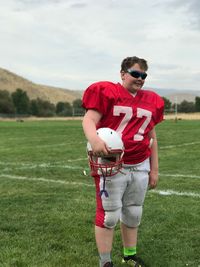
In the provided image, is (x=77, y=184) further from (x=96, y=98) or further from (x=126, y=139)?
(x=96, y=98)

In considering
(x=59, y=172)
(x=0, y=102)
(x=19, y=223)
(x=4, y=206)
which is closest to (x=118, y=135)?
(x=19, y=223)

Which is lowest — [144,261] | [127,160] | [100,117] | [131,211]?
[144,261]

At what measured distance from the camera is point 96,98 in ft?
12.4

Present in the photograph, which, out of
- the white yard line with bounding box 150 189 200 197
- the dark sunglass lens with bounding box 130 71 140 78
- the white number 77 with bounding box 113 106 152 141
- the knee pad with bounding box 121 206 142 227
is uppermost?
the dark sunglass lens with bounding box 130 71 140 78

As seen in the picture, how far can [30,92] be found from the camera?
141 m

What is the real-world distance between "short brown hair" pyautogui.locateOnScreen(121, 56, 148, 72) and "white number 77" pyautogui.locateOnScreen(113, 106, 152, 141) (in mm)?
334

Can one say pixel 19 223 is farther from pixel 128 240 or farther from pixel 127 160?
pixel 127 160

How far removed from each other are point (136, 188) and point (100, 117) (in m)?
0.67

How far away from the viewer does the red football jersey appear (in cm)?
380

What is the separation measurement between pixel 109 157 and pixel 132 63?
0.82 metres

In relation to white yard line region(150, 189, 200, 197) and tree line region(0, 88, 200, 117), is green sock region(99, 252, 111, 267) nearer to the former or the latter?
white yard line region(150, 189, 200, 197)

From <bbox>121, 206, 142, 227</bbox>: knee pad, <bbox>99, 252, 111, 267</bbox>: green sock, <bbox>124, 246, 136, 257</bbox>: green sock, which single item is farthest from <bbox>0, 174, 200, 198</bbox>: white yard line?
<bbox>99, 252, 111, 267</bbox>: green sock

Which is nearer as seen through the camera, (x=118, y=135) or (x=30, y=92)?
(x=118, y=135)

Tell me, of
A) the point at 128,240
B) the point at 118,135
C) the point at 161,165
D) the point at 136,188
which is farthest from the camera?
the point at 161,165
